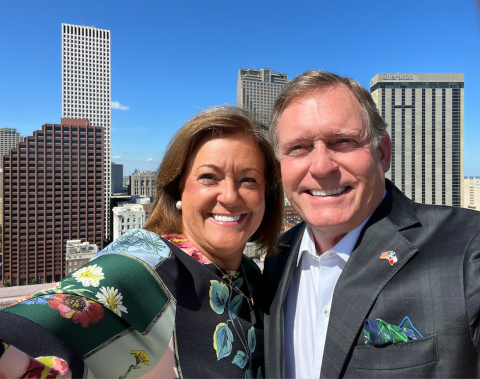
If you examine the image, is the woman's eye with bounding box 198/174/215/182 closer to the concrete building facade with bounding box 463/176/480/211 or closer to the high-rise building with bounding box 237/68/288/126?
the concrete building facade with bounding box 463/176/480/211

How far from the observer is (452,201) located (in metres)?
67.9

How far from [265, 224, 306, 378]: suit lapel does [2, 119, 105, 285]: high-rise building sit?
5921 centimetres

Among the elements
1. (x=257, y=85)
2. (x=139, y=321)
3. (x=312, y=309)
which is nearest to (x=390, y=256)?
(x=312, y=309)

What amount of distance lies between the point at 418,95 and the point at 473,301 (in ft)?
275

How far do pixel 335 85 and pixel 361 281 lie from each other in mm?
907

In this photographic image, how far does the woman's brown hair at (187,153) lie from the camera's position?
161cm

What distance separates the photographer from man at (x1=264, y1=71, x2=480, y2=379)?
1096mm

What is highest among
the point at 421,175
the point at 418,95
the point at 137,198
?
the point at 418,95

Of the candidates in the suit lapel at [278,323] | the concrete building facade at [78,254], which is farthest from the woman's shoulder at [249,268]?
the concrete building facade at [78,254]

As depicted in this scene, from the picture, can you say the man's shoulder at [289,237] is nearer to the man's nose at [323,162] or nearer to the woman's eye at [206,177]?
the man's nose at [323,162]

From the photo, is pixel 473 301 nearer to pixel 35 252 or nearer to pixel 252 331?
pixel 252 331

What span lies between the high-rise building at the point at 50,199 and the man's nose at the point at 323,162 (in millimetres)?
59508

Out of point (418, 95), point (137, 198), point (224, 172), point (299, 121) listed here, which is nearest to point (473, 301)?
point (299, 121)

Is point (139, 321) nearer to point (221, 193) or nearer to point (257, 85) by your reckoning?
point (221, 193)
